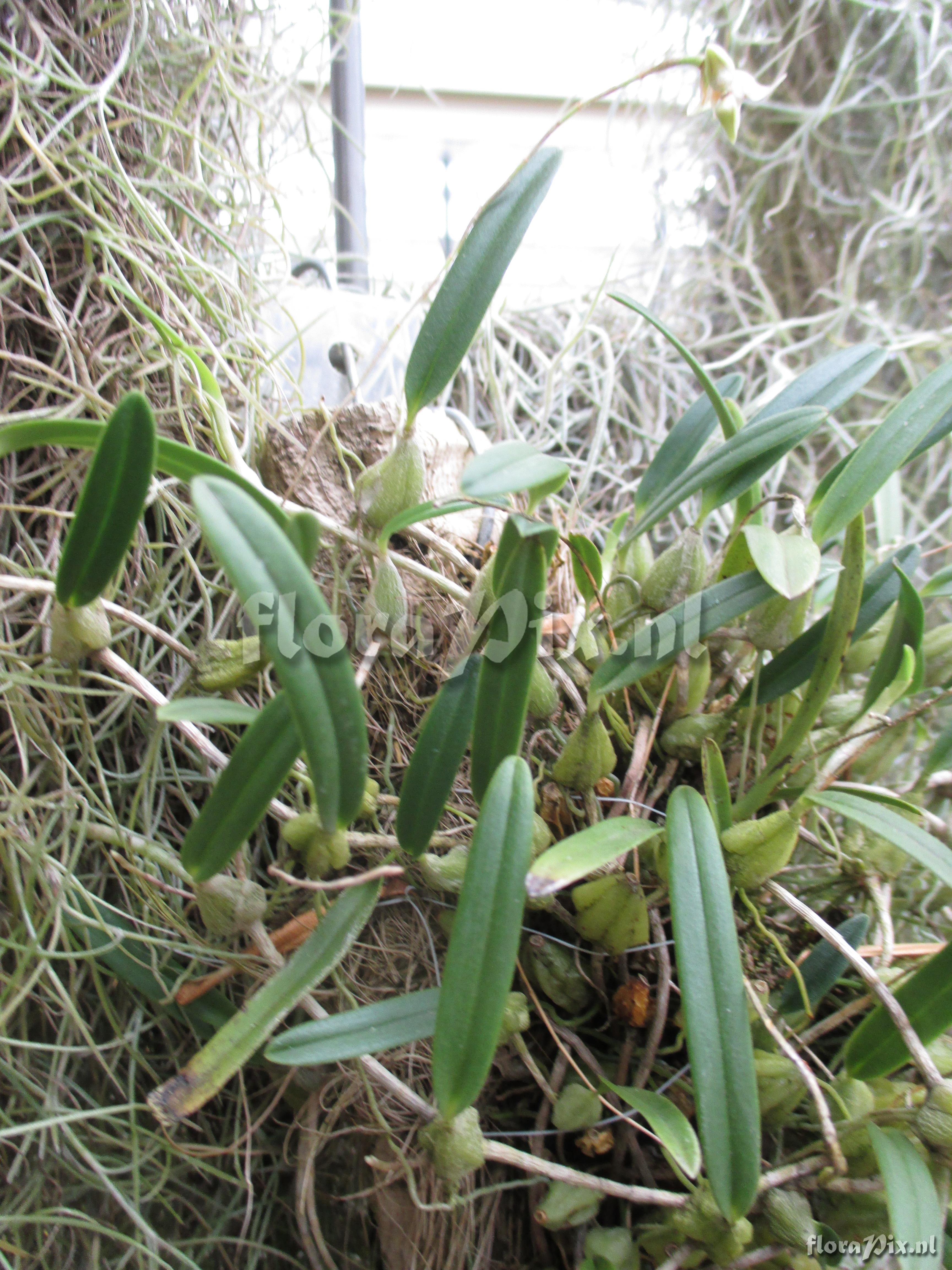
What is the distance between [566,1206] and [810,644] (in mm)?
402

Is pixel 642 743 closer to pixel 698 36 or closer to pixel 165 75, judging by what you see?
pixel 165 75

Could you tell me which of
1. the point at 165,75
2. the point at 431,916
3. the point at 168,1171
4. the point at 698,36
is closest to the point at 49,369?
the point at 165,75

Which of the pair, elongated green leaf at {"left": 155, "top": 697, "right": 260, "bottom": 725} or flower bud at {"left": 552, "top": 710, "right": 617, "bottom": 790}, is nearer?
elongated green leaf at {"left": 155, "top": 697, "right": 260, "bottom": 725}

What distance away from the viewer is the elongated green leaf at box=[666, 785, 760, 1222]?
0.39m

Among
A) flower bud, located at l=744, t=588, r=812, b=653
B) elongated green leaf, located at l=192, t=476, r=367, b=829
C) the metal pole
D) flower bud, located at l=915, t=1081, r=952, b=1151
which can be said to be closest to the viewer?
elongated green leaf, located at l=192, t=476, r=367, b=829

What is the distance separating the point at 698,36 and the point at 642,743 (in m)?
1.04

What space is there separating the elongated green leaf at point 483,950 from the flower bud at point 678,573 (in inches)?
8.0

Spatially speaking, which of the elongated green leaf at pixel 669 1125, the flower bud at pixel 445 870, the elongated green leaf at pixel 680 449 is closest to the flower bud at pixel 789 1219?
the elongated green leaf at pixel 669 1125

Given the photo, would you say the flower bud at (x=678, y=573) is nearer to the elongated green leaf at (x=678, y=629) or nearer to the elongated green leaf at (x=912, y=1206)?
the elongated green leaf at (x=678, y=629)

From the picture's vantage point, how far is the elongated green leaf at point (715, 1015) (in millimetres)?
394

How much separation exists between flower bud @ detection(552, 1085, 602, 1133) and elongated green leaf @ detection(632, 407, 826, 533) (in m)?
0.38

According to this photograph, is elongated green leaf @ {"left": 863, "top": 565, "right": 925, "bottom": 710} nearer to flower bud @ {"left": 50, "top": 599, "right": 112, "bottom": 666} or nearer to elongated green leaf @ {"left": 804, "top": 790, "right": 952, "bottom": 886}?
elongated green leaf @ {"left": 804, "top": 790, "right": 952, "bottom": 886}

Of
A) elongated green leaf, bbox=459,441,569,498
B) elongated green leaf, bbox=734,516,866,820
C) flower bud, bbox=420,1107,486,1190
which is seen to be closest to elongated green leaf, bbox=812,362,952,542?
elongated green leaf, bbox=734,516,866,820

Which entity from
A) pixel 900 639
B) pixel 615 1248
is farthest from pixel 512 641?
pixel 615 1248
